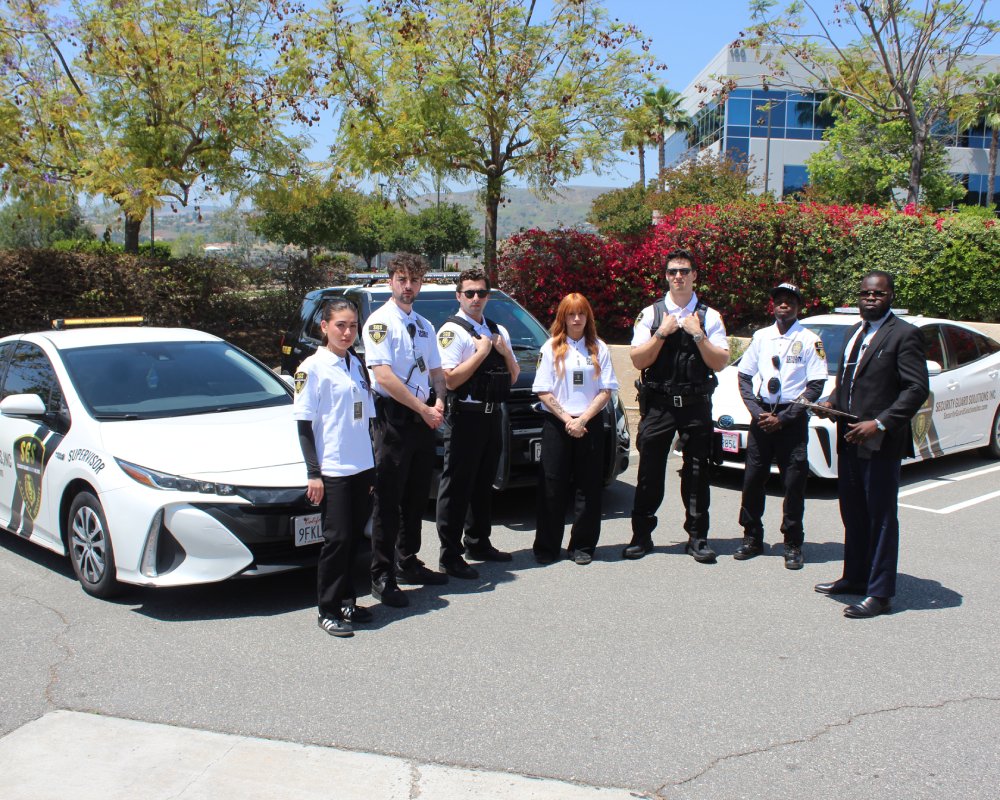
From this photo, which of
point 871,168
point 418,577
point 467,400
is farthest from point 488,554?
point 871,168

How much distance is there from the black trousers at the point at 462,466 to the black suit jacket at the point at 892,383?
217cm

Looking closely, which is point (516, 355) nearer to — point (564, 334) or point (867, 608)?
point (564, 334)

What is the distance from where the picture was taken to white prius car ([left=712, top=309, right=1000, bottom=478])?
8.04 meters

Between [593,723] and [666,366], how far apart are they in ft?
8.99

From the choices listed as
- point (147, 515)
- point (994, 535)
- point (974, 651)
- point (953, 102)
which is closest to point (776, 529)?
point (994, 535)

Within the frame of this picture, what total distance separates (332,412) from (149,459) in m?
1.14

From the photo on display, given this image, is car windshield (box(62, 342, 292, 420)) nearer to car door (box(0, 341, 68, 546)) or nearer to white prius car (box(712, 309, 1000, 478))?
car door (box(0, 341, 68, 546))

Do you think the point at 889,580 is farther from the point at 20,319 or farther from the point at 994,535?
the point at 20,319

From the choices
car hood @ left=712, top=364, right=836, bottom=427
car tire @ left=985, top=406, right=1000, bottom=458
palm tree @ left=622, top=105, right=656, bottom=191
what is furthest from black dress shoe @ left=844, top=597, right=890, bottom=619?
palm tree @ left=622, top=105, right=656, bottom=191

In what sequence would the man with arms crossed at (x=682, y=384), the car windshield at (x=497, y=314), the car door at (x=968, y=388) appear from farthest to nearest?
the car door at (x=968, y=388)
the car windshield at (x=497, y=314)
the man with arms crossed at (x=682, y=384)

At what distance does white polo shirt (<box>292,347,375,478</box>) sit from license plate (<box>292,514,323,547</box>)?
0.43 metres

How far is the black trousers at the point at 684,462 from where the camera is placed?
6004mm

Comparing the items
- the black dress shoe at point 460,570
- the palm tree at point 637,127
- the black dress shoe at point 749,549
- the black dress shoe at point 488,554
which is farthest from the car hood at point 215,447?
the palm tree at point 637,127

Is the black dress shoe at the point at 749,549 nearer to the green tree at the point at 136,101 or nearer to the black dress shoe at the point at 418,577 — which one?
the black dress shoe at the point at 418,577
